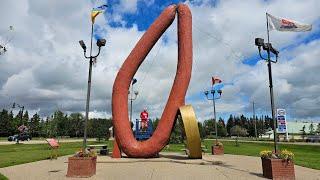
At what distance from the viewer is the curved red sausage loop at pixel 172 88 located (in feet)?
64.4

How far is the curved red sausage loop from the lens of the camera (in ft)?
64.4

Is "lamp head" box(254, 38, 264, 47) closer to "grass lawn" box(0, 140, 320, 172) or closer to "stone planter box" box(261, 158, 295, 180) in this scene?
"stone planter box" box(261, 158, 295, 180)

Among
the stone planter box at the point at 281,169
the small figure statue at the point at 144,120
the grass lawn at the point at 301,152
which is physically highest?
the small figure statue at the point at 144,120

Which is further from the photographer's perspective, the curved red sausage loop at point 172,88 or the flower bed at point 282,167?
the curved red sausage loop at point 172,88

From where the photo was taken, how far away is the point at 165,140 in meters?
19.6

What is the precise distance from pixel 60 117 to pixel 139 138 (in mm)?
84313

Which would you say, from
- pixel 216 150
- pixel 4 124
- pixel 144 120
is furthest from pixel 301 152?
pixel 4 124

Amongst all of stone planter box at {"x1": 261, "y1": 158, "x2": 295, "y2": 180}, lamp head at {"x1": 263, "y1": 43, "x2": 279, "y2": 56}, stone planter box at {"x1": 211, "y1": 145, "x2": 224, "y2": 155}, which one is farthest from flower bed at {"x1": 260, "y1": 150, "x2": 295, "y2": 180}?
stone planter box at {"x1": 211, "y1": 145, "x2": 224, "y2": 155}

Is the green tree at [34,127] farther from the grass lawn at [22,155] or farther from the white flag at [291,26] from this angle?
the white flag at [291,26]

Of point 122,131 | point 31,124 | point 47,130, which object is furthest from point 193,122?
point 31,124

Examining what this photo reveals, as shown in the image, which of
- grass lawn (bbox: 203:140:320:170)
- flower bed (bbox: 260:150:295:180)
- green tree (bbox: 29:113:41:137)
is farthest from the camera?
green tree (bbox: 29:113:41:137)

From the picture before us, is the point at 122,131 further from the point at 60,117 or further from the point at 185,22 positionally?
the point at 60,117

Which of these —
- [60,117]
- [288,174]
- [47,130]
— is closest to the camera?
[288,174]

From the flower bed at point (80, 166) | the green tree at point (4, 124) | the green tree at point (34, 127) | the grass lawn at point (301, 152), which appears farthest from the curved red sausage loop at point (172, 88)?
the green tree at point (34, 127)
